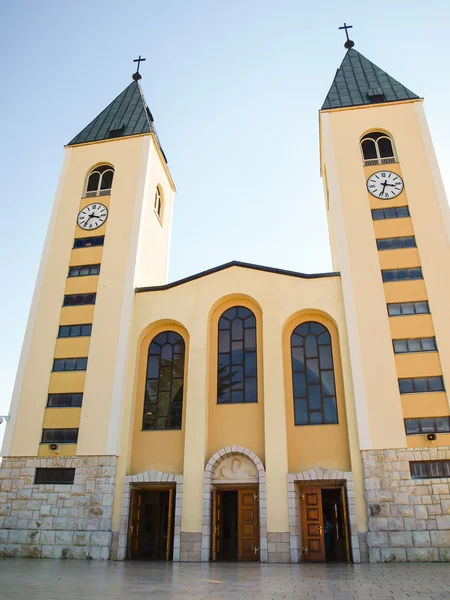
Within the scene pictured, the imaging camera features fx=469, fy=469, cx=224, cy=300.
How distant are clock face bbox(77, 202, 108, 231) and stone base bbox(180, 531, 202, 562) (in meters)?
12.7

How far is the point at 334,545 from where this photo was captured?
15.6m

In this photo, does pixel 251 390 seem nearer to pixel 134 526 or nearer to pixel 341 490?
pixel 341 490

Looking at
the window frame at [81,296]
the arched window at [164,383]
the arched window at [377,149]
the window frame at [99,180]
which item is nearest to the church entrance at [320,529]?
the arched window at [164,383]

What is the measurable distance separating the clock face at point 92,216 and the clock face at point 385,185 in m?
11.2

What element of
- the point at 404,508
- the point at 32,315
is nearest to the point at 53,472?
the point at 32,315

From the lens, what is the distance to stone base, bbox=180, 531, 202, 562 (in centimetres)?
1429

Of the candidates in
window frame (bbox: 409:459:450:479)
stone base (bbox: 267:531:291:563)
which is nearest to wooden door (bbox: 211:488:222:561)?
stone base (bbox: 267:531:291:563)

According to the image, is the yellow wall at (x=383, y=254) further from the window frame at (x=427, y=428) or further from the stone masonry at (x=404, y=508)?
the stone masonry at (x=404, y=508)

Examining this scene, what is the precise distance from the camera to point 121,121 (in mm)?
23594

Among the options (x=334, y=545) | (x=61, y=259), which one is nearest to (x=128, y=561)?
(x=334, y=545)

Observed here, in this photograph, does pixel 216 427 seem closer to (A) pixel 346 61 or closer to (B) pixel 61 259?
(B) pixel 61 259

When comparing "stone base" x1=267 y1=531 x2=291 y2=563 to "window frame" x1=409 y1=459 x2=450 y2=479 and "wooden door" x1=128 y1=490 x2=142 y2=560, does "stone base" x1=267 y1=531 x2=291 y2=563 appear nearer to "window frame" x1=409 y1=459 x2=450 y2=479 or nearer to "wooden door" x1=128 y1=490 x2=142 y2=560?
"window frame" x1=409 y1=459 x2=450 y2=479

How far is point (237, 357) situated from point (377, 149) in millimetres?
10718

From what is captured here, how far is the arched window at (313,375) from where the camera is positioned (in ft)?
51.6
